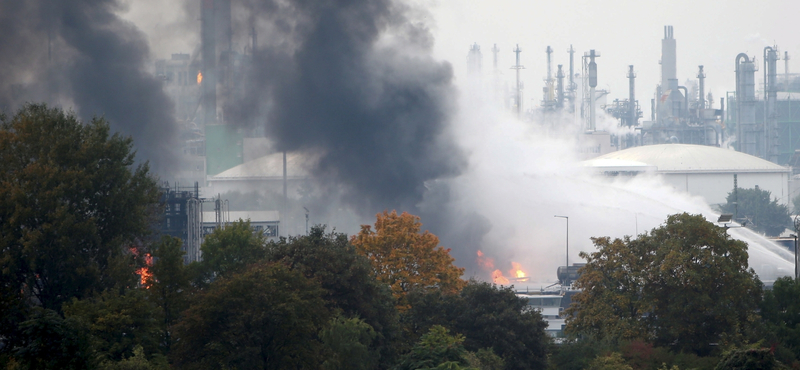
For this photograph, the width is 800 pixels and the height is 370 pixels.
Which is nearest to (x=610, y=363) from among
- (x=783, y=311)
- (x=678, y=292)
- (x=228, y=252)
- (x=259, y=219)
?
(x=678, y=292)

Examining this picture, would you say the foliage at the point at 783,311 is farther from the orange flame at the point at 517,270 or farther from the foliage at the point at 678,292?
the orange flame at the point at 517,270

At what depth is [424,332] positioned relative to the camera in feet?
151

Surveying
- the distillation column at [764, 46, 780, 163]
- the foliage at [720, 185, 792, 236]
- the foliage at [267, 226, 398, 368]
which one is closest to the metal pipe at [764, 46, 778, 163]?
the distillation column at [764, 46, 780, 163]

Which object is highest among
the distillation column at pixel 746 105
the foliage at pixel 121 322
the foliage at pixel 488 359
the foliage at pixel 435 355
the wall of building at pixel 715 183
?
the distillation column at pixel 746 105

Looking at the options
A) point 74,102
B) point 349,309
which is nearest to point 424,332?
point 349,309

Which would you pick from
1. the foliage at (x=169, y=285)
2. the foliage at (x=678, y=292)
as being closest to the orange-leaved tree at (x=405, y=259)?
the foliage at (x=678, y=292)

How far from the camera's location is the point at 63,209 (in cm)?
4156

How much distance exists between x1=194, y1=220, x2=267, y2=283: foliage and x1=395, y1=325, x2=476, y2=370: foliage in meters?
9.58

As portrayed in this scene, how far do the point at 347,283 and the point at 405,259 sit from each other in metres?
12.9

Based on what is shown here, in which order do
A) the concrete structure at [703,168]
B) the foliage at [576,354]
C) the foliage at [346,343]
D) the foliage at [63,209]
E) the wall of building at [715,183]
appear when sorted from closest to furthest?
1. the foliage at [346,343]
2. the foliage at [63,209]
3. the foliage at [576,354]
4. the concrete structure at [703,168]
5. the wall of building at [715,183]

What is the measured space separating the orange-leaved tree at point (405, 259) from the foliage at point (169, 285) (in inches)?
569

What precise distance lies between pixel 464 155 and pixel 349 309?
178 ft

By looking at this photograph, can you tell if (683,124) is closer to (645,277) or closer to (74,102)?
(74,102)

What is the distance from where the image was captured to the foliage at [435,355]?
1512 inches
